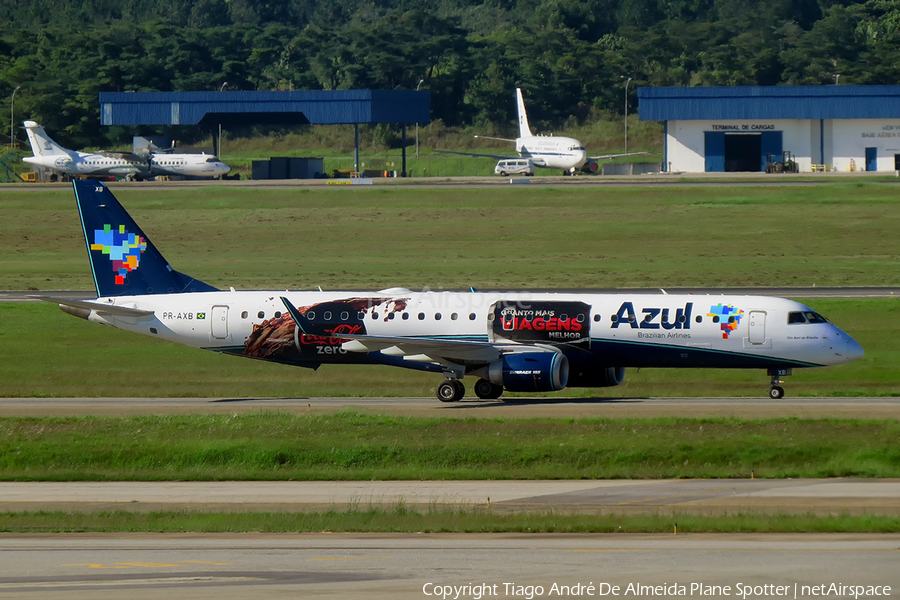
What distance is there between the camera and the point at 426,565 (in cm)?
2025

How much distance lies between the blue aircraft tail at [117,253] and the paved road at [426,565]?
25124mm

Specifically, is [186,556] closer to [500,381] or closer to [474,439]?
[474,439]

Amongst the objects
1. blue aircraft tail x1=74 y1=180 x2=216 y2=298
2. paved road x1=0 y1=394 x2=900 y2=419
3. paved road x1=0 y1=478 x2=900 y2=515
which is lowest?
paved road x1=0 y1=478 x2=900 y2=515

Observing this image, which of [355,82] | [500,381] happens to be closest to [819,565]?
[500,381]

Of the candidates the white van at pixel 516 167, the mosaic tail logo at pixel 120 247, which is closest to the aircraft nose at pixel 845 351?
the mosaic tail logo at pixel 120 247

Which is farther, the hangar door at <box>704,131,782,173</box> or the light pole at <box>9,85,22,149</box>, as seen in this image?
the light pole at <box>9,85,22,149</box>

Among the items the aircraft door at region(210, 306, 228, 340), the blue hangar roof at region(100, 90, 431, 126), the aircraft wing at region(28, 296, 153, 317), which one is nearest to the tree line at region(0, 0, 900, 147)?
the blue hangar roof at region(100, 90, 431, 126)

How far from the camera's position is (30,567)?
2053 cm

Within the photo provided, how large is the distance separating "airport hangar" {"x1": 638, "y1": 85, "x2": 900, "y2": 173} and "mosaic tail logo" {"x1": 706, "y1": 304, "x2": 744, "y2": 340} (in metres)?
95.3

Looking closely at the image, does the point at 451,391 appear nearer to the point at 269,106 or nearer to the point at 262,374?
the point at 262,374

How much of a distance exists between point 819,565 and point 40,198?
332 ft

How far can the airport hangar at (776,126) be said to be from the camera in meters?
132

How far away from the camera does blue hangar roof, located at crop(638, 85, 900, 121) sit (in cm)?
13175

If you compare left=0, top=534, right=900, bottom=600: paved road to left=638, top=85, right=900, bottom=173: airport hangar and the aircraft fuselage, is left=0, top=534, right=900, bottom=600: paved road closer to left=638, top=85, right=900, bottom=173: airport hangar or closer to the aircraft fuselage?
the aircraft fuselage
